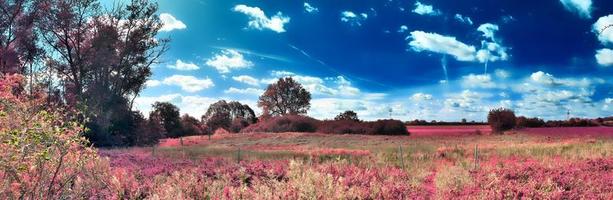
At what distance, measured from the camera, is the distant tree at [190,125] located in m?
61.3

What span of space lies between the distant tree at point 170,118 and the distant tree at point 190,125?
12.5ft

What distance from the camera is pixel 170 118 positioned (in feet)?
180

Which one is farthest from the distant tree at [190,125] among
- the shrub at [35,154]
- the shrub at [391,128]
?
the shrub at [35,154]

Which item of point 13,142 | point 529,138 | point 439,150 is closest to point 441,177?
point 13,142

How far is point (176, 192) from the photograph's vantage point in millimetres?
8422

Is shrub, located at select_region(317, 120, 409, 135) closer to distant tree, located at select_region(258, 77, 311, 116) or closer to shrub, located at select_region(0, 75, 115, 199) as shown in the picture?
distant tree, located at select_region(258, 77, 311, 116)

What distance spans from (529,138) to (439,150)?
36.0 feet

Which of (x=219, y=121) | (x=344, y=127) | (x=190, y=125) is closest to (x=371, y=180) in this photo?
(x=344, y=127)

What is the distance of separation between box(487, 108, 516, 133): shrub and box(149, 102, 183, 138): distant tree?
98.2 feet

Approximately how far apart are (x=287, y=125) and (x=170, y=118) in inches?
500

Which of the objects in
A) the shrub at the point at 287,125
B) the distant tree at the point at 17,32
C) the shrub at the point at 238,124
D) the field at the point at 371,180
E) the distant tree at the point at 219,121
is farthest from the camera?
the distant tree at the point at 219,121

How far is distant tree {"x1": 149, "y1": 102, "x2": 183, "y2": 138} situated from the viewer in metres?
52.2

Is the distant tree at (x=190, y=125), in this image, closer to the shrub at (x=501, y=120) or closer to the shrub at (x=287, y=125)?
the shrub at (x=287, y=125)

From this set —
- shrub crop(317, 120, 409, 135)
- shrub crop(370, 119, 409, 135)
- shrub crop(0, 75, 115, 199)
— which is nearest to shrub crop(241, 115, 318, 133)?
shrub crop(317, 120, 409, 135)
